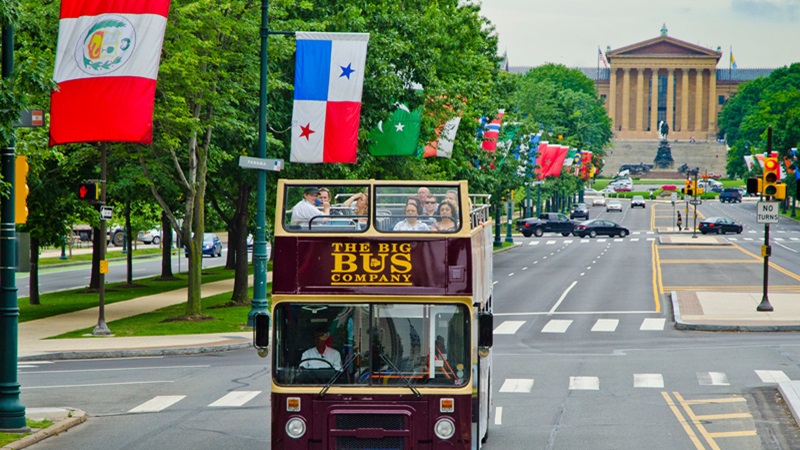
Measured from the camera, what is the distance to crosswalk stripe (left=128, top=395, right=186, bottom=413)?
19.3 m

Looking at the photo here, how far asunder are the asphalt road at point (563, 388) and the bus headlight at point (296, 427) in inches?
164

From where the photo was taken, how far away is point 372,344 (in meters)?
11.9

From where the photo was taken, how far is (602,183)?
180500 millimetres

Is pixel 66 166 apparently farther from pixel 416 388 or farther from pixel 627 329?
pixel 416 388

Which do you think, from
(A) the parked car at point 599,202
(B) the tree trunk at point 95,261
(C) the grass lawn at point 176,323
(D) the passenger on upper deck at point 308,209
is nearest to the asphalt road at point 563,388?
(D) the passenger on upper deck at point 308,209

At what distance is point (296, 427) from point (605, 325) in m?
22.8

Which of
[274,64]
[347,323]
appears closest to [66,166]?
[274,64]

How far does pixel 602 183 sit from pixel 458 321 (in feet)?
562

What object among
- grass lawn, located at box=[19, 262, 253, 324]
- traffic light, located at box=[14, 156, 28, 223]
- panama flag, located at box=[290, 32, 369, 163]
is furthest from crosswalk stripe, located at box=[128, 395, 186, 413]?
grass lawn, located at box=[19, 262, 253, 324]

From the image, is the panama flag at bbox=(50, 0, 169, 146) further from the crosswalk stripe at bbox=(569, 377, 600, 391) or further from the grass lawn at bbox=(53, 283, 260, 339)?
the grass lawn at bbox=(53, 283, 260, 339)

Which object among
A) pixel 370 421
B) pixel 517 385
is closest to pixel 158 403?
pixel 517 385

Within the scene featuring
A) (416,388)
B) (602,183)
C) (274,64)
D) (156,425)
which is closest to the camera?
(416,388)

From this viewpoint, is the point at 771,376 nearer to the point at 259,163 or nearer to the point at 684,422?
the point at 684,422

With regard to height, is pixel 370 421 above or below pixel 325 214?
below
